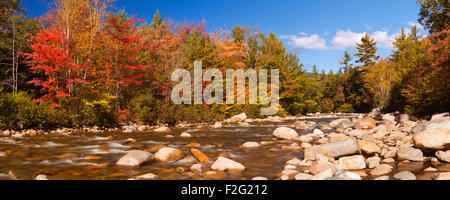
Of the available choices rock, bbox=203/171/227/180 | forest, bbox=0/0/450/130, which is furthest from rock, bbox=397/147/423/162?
forest, bbox=0/0/450/130

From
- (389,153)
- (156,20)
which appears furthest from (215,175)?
(156,20)

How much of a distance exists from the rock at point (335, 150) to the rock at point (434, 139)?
1485 millimetres

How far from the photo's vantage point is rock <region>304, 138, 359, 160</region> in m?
6.41

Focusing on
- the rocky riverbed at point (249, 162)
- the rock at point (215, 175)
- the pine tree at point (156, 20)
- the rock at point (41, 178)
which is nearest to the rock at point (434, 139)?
the rocky riverbed at point (249, 162)

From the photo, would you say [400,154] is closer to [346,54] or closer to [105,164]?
[105,164]

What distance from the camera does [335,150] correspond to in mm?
6516

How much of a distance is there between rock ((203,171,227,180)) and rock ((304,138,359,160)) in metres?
2.42

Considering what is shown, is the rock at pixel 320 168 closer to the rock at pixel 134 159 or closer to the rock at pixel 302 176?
the rock at pixel 302 176

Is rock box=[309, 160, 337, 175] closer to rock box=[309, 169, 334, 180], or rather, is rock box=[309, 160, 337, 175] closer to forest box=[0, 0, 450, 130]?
rock box=[309, 169, 334, 180]

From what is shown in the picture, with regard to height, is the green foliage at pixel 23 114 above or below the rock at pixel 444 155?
above

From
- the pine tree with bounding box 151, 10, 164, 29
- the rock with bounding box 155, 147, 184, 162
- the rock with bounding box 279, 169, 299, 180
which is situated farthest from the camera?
the pine tree with bounding box 151, 10, 164, 29

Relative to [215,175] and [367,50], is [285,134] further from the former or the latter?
[367,50]

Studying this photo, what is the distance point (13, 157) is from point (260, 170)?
21.3 feet

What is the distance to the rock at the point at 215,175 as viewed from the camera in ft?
16.6
